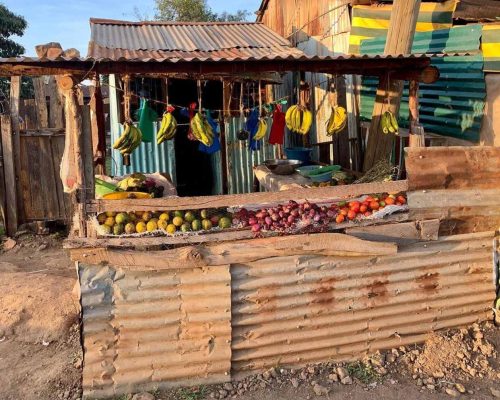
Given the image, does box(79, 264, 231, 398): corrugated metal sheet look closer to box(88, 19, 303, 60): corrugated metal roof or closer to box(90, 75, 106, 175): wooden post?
box(90, 75, 106, 175): wooden post

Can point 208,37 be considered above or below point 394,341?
above

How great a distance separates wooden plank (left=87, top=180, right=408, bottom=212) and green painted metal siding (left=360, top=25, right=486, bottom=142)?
1463mm

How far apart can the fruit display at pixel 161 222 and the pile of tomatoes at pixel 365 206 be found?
1.03m

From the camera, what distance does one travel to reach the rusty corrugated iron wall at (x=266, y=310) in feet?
13.6

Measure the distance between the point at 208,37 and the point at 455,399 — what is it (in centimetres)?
809

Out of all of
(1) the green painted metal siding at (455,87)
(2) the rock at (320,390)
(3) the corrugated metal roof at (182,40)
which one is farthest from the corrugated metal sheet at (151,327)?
(3) the corrugated metal roof at (182,40)

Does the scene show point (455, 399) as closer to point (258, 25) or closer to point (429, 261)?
point (429, 261)

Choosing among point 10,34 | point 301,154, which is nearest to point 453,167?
point 301,154

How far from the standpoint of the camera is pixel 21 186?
26.9 ft

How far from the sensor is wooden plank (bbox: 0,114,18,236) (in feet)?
25.8

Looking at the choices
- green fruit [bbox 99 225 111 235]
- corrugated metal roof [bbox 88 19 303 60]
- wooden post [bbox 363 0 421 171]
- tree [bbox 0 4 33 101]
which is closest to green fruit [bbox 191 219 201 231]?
green fruit [bbox 99 225 111 235]

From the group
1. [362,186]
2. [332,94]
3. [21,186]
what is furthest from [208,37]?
[362,186]

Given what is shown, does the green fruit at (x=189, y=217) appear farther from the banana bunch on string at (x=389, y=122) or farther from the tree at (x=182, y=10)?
the tree at (x=182, y=10)

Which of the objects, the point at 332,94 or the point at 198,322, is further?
the point at 332,94
